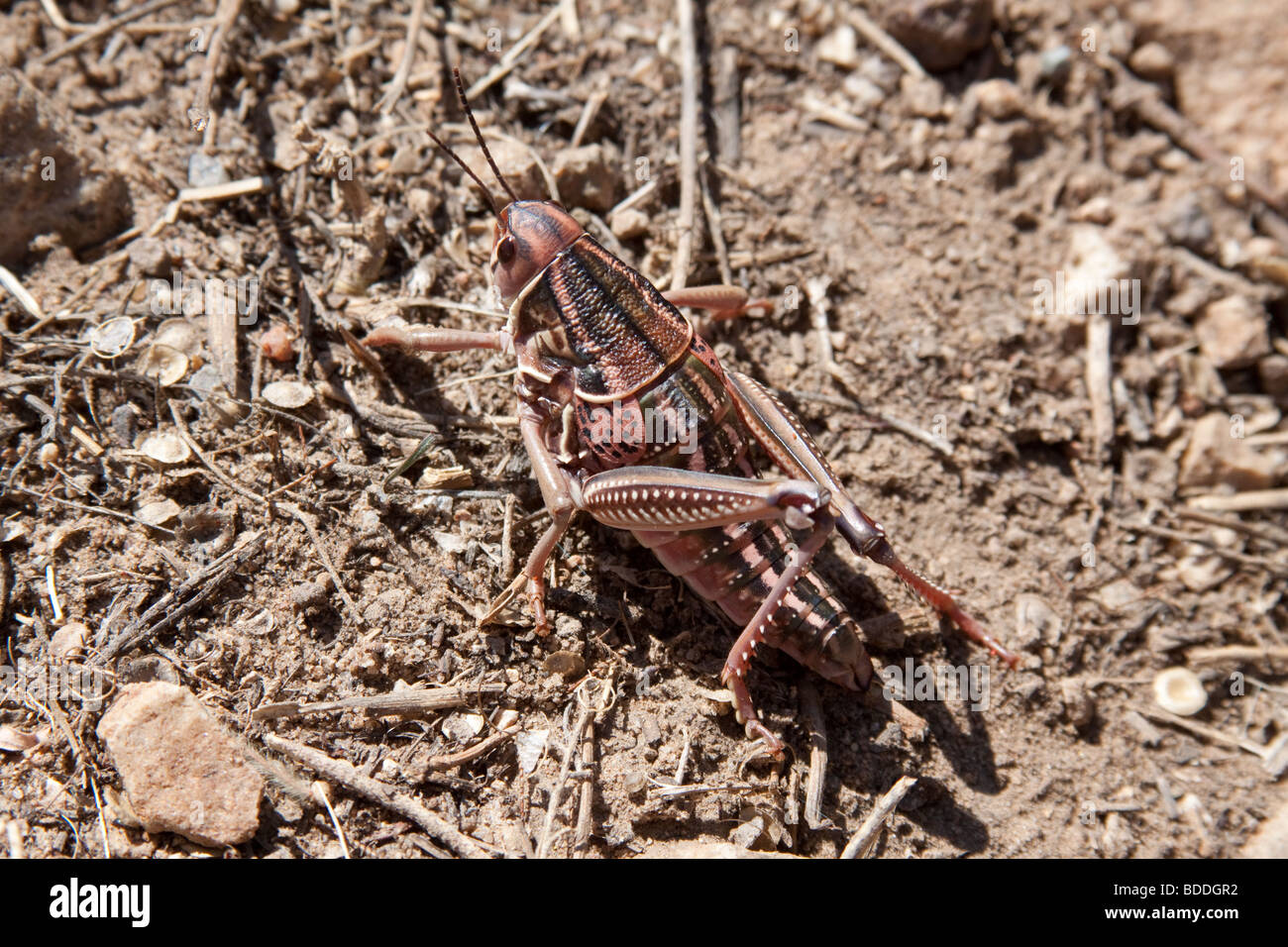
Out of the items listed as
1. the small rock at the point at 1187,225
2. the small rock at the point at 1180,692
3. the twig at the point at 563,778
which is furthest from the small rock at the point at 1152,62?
the twig at the point at 563,778

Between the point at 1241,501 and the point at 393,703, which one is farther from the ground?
the point at 1241,501

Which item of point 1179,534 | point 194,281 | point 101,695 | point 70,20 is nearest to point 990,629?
point 1179,534

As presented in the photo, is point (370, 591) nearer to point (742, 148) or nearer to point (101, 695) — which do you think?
point (101, 695)

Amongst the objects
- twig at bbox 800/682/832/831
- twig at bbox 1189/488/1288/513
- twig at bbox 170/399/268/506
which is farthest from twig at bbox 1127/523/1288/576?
twig at bbox 170/399/268/506

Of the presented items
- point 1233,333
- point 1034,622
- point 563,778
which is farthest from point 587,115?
point 1233,333

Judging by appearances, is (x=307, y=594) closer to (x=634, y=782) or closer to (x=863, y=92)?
(x=634, y=782)

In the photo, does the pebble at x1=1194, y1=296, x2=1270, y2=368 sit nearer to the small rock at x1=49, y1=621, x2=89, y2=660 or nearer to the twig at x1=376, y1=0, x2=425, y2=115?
→ the twig at x1=376, y1=0, x2=425, y2=115
